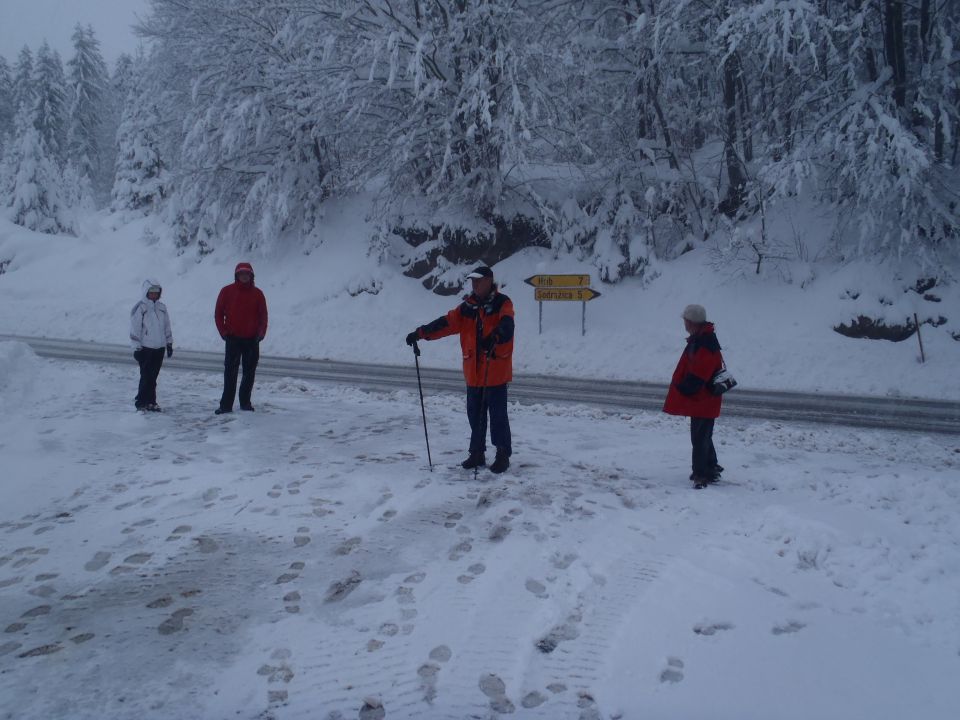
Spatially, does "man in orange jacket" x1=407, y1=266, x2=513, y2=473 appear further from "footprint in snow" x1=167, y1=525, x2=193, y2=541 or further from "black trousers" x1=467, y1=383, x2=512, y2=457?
"footprint in snow" x1=167, y1=525, x2=193, y2=541

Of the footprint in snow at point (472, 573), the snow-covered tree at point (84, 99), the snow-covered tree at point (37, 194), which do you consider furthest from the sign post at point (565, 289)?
the snow-covered tree at point (84, 99)

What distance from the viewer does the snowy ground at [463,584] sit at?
3.04 meters

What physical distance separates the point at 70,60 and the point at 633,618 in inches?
2414

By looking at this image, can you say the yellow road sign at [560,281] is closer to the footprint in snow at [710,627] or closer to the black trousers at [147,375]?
the black trousers at [147,375]

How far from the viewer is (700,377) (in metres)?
6.03

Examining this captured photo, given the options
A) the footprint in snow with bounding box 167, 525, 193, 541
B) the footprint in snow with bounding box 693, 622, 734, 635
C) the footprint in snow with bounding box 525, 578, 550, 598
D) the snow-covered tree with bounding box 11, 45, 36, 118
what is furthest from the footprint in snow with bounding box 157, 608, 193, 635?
the snow-covered tree with bounding box 11, 45, 36, 118

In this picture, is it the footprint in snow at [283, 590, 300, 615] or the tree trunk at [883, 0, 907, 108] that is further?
the tree trunk at [883, 0, 907, 108]

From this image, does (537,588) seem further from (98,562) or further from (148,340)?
(148,340)

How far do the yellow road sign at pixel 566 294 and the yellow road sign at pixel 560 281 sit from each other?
135 mm

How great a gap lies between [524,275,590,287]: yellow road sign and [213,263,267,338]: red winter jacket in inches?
390

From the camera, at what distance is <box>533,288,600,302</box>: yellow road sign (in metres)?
17.0

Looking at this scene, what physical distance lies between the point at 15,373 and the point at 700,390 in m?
10.4

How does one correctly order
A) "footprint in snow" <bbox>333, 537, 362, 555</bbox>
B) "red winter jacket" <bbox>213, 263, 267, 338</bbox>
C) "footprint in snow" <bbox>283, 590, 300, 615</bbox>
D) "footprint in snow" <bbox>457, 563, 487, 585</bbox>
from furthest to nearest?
"red winter jacket" <bbox>213, 263, 267, 338</bbox> < "footprint in snow" <bbox>333, 537, 362, 555</bbox> < "footprint in snow" <bbox>457, 563, 487, 585</bbox> < "footprint in snow" <bbox>283, 590, 300, 615</bbox>

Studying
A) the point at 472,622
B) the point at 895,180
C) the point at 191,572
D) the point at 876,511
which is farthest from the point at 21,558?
the point at 895,180
